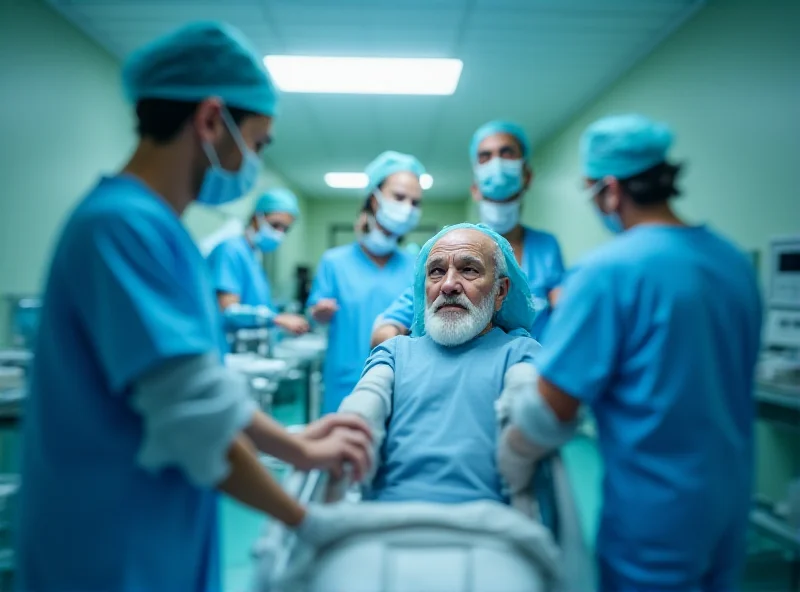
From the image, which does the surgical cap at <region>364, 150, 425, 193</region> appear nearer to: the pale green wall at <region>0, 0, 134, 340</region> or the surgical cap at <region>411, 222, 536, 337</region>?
the surgical cap at <region>411, 222, 536, 337</region>

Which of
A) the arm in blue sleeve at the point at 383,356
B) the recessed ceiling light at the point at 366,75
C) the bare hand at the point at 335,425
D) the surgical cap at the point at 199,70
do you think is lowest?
the bare hand at the point at 335,425

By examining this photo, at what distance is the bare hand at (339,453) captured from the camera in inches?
39.2

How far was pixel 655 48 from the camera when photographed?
313 cm

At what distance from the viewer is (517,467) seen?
3.96ft

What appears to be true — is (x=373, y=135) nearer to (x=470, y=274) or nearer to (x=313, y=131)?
(x=313, y=131)

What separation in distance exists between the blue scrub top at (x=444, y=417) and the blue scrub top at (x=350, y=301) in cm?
76

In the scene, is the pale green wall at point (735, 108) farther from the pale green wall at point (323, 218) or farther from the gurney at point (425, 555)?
the pale green wall at point (323, 218)

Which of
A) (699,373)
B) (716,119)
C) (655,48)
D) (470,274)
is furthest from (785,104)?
(699,373)

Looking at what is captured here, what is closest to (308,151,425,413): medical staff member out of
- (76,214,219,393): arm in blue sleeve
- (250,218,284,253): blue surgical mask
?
(250,218,284,253): blue surgical mask

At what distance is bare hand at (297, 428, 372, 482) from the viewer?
995 millimetres

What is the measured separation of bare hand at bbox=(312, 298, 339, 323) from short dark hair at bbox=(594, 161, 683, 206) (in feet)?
5.14

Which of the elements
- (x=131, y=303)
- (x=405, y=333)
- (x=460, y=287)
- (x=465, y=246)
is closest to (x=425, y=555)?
(x=131, y=303)

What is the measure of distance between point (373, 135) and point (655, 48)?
8.47 feet

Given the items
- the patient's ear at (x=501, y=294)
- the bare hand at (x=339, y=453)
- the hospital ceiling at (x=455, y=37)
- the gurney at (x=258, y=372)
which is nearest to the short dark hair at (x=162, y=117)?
the bare hand at (x=339, y=453)
